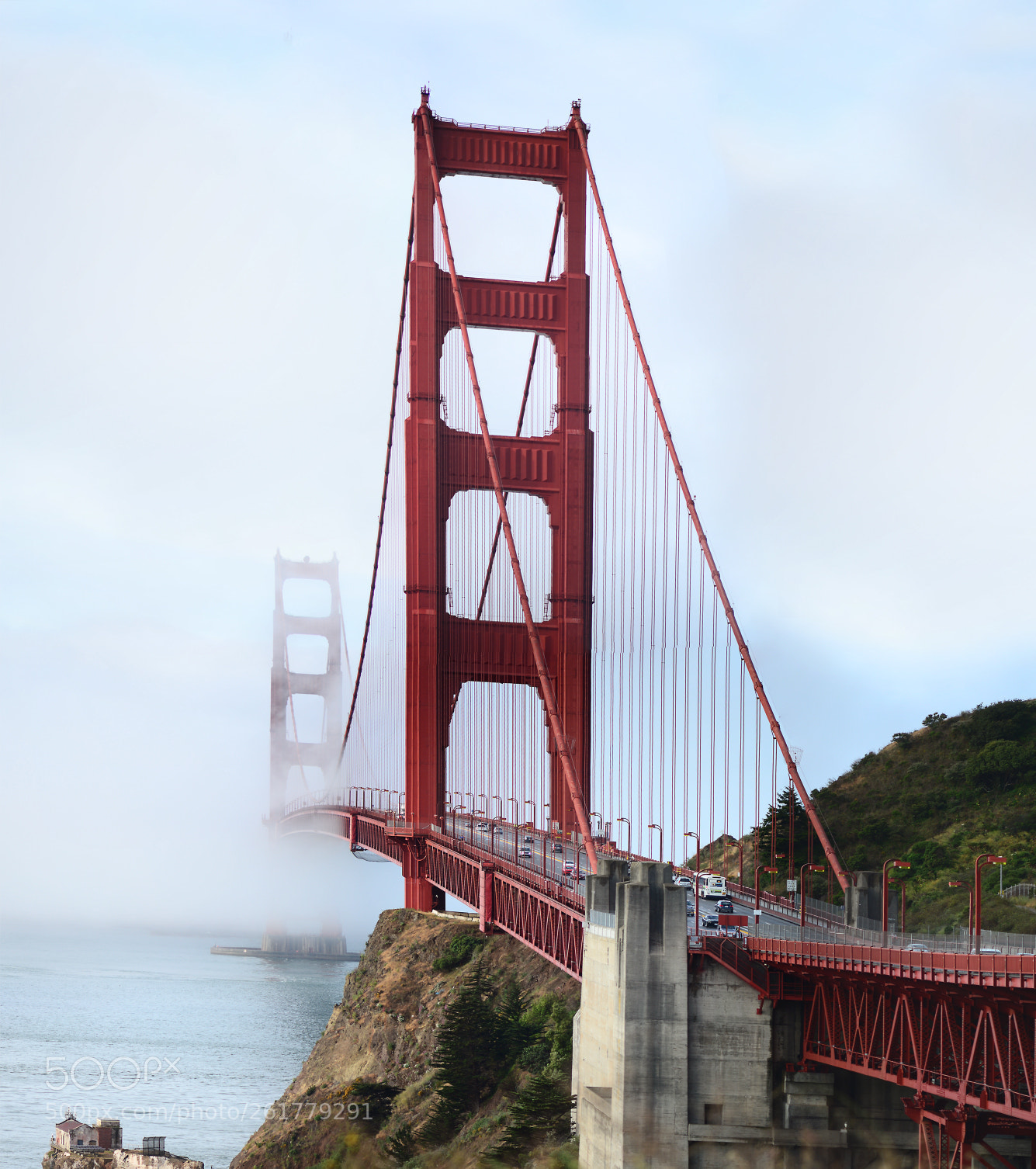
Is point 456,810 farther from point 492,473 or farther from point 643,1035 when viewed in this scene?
point 643,1035

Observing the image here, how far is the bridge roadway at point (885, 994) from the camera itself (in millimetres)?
24800

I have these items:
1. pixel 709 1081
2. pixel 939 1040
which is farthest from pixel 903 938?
pixel 939 1040

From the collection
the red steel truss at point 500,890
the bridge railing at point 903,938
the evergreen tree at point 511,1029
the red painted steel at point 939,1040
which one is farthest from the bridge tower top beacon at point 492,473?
the red painted steel at point 939,1040

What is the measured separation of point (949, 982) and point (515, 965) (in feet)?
105

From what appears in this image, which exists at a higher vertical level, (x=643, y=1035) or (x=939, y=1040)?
(x=939, y=1040)

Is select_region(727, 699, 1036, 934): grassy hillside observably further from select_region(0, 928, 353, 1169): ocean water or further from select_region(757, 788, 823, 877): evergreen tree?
select_region(0, 928, 353, 1169): ocean water

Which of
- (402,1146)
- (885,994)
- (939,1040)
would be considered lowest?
(402,1146)

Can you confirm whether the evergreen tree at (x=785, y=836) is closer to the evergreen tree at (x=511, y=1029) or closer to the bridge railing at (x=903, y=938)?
the evergreen tree at (x=511, y=1029)

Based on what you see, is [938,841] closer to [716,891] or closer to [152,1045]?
[716,891]

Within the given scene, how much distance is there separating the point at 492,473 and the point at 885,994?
3720 centimetres

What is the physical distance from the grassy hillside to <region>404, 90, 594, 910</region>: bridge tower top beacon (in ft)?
43.0

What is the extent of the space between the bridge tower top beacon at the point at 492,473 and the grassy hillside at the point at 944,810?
43.0 ft

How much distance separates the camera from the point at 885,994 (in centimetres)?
2923

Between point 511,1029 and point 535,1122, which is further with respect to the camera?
point 511,1029
